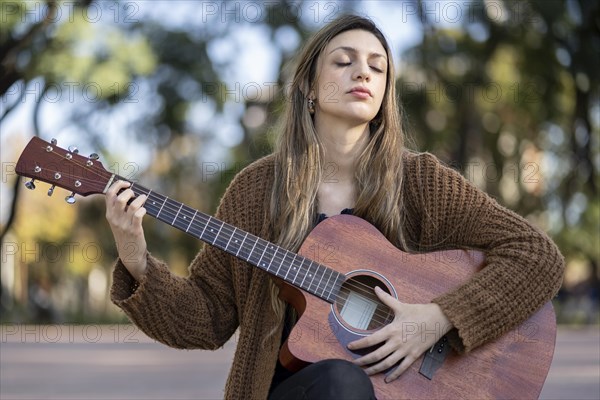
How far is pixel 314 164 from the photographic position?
337 cm

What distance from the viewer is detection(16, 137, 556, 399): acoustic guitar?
2.92 meters

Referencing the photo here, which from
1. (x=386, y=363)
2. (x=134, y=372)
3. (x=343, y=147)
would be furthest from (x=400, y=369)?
(x=134, y=372)

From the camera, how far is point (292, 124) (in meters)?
3.51

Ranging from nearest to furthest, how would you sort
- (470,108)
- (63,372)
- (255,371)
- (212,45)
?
(255,371) < (63,372) < (212,45) < (470,108)

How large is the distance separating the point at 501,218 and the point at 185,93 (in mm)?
13719

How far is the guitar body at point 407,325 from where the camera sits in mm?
2898

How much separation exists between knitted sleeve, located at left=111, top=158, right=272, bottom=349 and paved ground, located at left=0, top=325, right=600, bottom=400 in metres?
3.06

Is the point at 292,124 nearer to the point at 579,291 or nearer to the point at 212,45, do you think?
the point at 212,45

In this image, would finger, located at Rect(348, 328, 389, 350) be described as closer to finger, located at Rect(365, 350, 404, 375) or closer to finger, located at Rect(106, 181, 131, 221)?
finger, located at Rect(365, 350, 404, 375)

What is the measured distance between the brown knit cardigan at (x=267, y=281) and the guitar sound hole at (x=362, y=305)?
20 centimetres

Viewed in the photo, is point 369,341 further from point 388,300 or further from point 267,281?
point 267,281

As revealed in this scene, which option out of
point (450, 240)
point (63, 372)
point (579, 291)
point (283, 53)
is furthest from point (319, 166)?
point (579, 291)

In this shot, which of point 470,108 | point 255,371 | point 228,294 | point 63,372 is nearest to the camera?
point 255,371

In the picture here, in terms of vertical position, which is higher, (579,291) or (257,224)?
(257,224)
